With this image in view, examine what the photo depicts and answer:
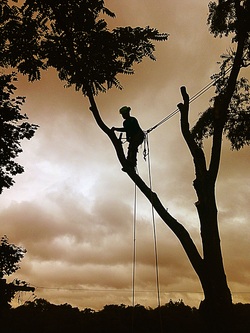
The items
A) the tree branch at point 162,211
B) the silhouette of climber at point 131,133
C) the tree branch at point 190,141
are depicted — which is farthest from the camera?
the silhouette of climber at point 131,133

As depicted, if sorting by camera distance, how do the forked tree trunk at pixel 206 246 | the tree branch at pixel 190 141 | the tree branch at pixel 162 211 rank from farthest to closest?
the tree branch at pixel 190 141 → the tree branch at pixel 162 211 → the forked tree trunk at pixel 206 246

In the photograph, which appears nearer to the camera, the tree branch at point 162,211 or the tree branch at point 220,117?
the tree branch at point 162,211

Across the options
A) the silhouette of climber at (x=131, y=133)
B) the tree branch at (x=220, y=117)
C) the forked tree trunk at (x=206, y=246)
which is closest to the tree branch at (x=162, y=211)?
the forked tree trunk at (x=206, y=246)

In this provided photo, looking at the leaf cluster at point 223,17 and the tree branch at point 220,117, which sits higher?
the leaf cluster at point 223,17

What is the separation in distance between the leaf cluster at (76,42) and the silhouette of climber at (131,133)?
87cm

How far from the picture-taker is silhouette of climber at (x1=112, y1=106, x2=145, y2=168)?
9.80 metres

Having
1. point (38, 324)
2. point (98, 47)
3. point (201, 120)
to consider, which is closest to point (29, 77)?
point (98, 47)

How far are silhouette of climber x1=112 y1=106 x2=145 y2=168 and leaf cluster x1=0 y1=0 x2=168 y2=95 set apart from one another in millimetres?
870

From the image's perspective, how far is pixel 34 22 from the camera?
10.1 metres

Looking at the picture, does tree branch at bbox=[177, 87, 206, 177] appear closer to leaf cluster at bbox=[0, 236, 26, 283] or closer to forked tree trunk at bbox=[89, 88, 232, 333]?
forked tree trunk at bbox=[89, 88, 232, 333]

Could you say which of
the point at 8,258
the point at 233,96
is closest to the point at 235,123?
the point at 233,96

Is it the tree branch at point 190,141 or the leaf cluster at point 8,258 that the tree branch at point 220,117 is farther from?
the leaf cluster at point 8,258

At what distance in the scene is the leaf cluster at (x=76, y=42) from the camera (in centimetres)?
978

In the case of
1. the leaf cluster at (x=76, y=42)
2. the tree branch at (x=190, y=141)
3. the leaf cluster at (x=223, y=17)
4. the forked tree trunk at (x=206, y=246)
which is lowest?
the forked tree trunk at (x=206, y=246)
